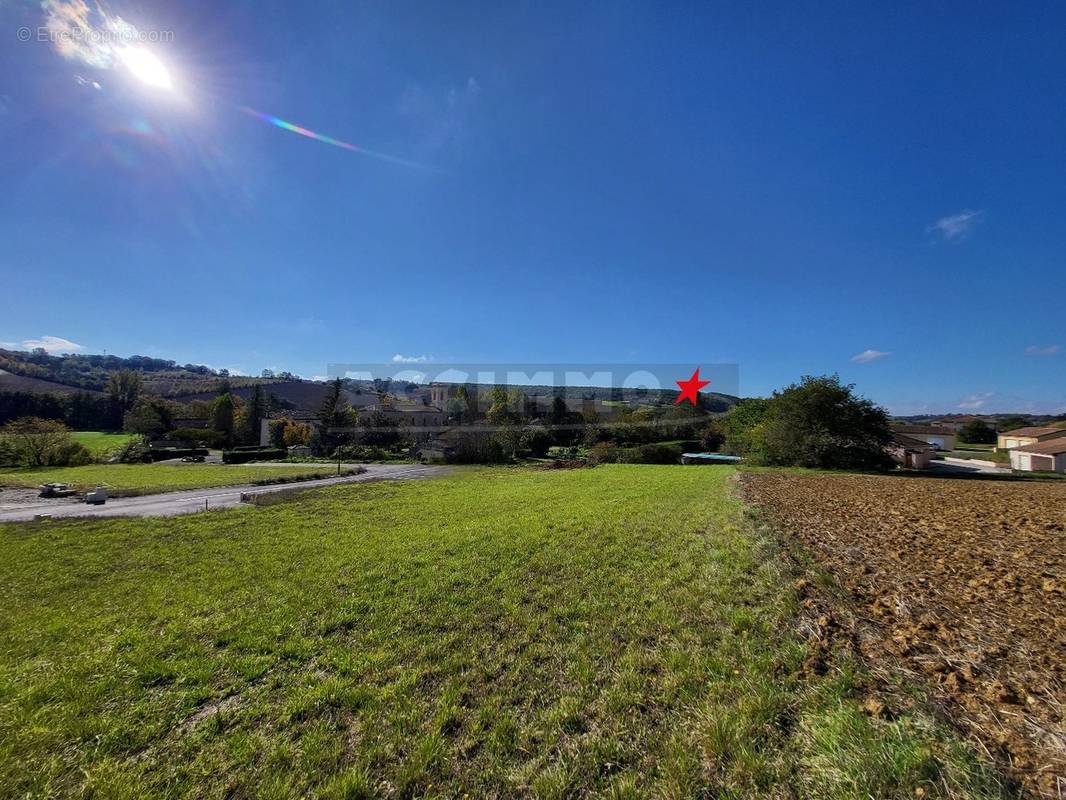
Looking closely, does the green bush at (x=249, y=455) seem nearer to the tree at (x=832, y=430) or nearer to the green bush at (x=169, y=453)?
the green bush at (x=169, y=453)

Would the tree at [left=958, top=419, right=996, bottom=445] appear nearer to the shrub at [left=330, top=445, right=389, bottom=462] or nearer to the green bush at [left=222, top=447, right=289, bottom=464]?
the shrub at [left=330, top=445, right=389, bottom=462]

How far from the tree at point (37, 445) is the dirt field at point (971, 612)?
42.2 m

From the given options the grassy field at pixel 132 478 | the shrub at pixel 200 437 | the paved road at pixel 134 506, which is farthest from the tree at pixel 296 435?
the paved road at pixel 134 506

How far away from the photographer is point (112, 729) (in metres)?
2.49

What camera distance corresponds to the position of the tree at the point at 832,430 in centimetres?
2280

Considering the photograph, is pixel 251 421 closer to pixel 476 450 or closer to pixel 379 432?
pixel 379 432

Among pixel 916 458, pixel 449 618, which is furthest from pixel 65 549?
pixel 916 458

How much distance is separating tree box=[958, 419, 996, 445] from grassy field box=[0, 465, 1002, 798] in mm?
75120

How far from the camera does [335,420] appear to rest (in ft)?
132

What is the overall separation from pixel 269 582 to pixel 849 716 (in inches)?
247

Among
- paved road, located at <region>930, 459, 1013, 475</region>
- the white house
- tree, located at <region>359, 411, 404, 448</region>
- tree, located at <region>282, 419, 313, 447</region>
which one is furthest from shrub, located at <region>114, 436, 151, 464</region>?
the white house

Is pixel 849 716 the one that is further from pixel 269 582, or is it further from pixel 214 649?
pixel 269 582

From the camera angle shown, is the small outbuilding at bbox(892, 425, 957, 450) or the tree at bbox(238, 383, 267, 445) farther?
the small outbuilding at bbox(892, 425, 957, 450)

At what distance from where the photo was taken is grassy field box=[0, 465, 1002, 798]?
198cm
